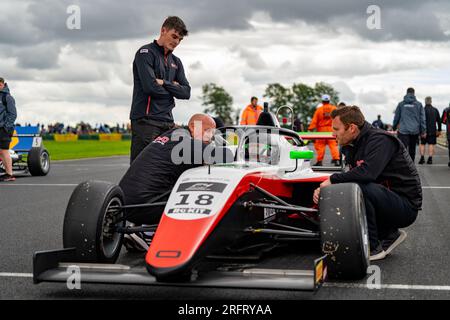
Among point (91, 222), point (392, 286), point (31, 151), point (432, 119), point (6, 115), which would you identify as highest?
point (6, 115)

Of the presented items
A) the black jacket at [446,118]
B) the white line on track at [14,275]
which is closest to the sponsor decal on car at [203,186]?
the white line on track at [14,275]

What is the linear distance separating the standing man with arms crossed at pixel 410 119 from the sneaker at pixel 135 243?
42.5ft

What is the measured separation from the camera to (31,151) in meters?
16.0

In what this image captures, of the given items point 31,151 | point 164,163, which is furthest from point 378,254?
point 31,151

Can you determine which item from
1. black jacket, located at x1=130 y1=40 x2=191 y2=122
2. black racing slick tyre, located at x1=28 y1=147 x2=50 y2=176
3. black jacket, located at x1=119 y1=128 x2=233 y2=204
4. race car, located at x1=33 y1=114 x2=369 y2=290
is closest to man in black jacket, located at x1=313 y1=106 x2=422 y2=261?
race car, located at x1=33 y1=114 x2=369 y2=290

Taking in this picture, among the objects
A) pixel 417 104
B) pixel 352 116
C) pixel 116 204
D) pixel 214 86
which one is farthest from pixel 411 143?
pixel 214 86

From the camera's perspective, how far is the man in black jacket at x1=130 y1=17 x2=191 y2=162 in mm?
6867

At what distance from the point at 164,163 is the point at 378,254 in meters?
1.94

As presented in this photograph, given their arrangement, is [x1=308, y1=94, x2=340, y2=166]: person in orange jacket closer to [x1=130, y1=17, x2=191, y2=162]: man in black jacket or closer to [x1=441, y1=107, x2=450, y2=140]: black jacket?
[x1=441, y1=107, x2=450, y2=140]: black jacket

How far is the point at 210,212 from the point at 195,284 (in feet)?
1.94

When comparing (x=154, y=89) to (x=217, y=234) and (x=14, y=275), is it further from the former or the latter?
(x=217, y=234)

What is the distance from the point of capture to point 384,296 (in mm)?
4668

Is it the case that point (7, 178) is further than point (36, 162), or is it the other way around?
point (36, 162)
